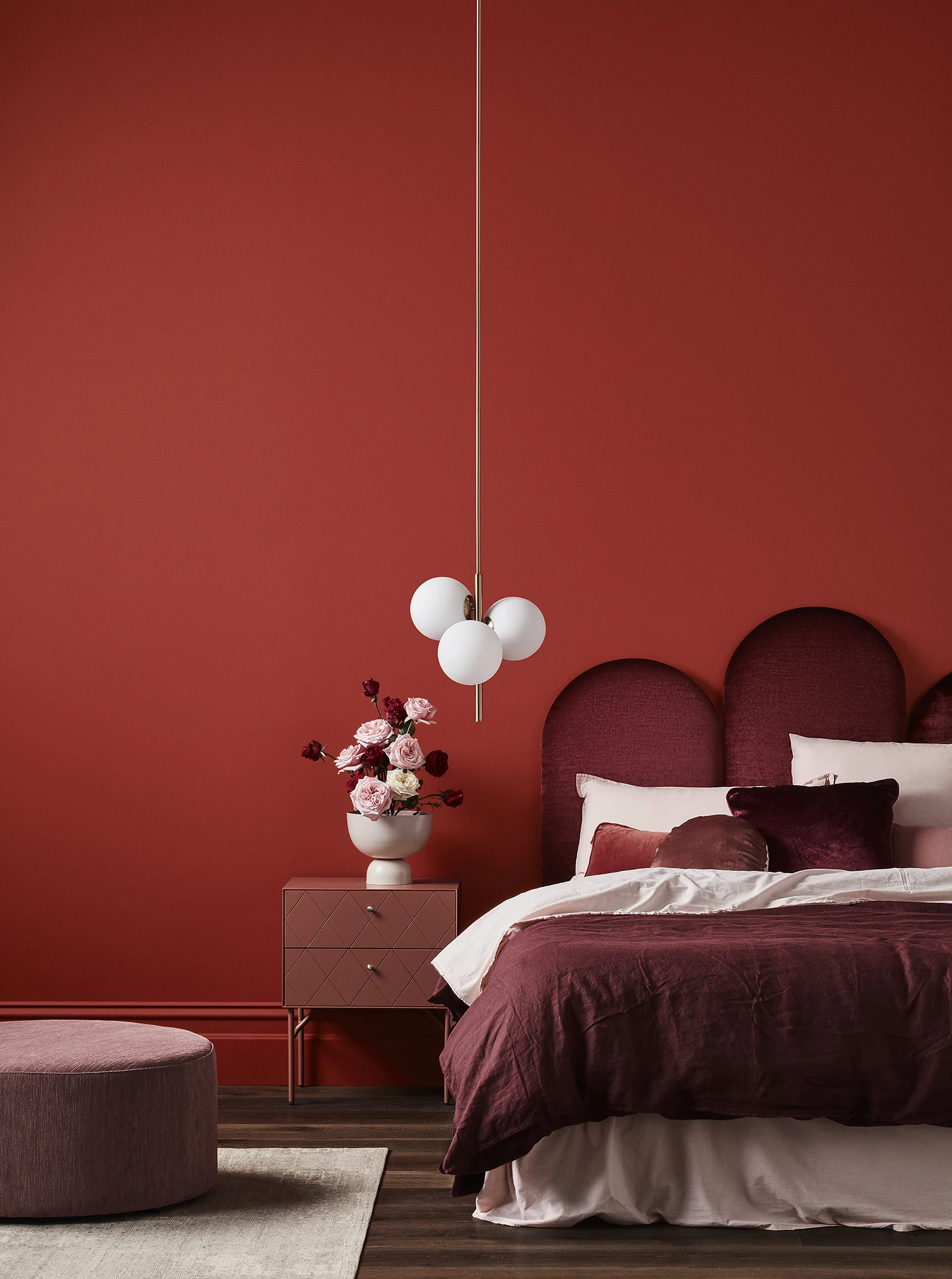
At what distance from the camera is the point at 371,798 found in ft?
12.4

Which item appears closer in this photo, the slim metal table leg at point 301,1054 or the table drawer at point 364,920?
the table drawer at point 364,920

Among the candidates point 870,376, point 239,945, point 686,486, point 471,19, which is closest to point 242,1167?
point 239,945

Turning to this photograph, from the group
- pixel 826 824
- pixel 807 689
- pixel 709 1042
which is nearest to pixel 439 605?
pixel 709 1042

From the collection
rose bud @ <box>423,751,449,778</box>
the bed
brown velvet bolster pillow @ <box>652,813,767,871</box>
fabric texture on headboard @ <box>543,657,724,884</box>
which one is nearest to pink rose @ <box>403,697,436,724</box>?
rose bud @ <box>423,751,449,778</box>

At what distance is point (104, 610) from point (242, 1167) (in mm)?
1998

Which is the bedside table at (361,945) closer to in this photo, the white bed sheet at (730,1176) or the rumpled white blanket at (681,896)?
the rumpled white blanket at (681,896)

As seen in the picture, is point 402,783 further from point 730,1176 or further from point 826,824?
point 730,1176

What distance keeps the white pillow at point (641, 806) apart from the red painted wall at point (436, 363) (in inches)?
11.9

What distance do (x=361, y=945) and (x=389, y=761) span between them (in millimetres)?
585

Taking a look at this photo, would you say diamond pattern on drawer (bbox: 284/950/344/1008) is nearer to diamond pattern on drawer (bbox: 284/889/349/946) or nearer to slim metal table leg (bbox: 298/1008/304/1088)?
diamond pattern on drawer (bbox: 284/889/349/946)

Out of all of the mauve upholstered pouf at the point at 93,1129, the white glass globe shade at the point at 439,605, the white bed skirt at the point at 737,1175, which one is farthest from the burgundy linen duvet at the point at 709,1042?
the white glass globe shade at the point at 439,605

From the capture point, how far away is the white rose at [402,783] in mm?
3842

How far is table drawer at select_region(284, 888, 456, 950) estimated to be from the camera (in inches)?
146

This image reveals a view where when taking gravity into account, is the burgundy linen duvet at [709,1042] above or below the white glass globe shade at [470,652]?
below
